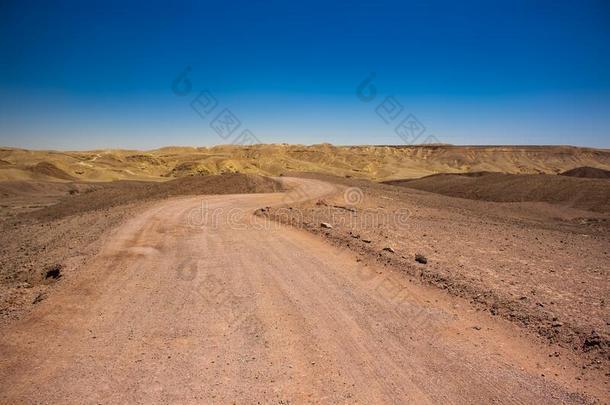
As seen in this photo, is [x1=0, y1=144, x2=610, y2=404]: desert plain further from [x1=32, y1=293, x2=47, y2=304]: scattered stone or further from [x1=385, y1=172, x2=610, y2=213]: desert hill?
[x1=385, y1=172, x2=610, y2=213]: desert hill

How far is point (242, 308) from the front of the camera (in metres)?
7.77

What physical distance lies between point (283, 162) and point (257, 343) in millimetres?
83719

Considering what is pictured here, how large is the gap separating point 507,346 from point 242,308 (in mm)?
4834

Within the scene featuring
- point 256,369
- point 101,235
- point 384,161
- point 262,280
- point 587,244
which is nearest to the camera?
point 256,369

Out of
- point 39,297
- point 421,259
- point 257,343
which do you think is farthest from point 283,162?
point 257,343

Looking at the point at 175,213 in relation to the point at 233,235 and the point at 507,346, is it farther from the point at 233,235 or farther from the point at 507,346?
the point at 507,346

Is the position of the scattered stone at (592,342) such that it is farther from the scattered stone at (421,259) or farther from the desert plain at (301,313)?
the scattered stone at (421,259)

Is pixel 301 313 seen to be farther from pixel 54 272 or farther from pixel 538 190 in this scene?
pixel 538 190

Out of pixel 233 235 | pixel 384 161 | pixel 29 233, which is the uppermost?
pixel 384 161

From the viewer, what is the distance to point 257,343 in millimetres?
6383

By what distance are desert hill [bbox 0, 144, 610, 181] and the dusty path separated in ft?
165

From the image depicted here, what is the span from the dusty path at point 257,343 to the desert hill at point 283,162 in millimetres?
50436

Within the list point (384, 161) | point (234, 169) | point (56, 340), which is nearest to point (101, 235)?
point (56, 340)

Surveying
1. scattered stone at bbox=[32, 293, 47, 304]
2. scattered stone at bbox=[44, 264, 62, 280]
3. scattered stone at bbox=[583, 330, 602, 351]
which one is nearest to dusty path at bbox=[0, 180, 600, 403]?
scattered stone at bbox=[32, 293, 47, 304]
